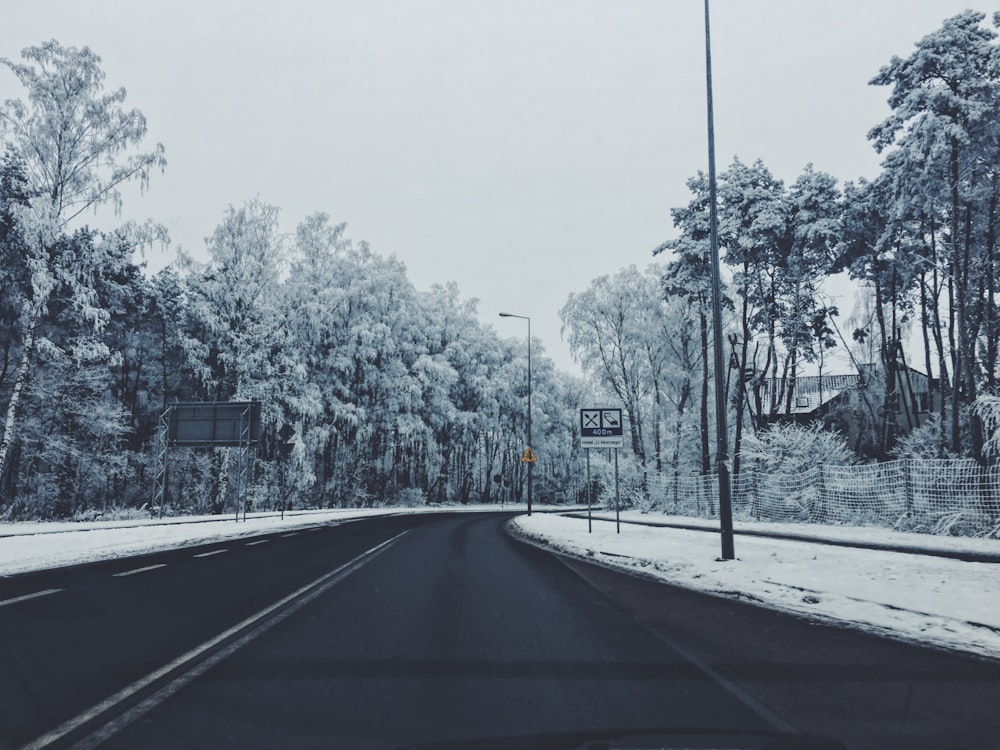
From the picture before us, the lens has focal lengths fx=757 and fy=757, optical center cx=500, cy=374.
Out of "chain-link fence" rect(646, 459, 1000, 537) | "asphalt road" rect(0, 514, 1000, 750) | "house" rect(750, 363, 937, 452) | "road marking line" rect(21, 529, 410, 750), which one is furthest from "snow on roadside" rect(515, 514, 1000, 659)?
"house" rect(750, 363, 937, 452)

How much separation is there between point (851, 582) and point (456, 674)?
664 centimetres

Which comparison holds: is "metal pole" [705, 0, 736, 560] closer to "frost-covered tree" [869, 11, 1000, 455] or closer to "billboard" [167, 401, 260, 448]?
"frost-covered tree" [869, 11, 1000, 455]

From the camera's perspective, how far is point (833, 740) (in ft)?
12.3

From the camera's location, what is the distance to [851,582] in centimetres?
977

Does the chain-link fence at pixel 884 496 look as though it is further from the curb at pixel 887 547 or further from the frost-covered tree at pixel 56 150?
→ the frost-covered tree at pixel 56 150

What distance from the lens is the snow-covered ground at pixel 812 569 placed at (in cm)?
748

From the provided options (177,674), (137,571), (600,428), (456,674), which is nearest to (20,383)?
(137,571)

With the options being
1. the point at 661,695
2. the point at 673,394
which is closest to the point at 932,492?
the point at 661,695

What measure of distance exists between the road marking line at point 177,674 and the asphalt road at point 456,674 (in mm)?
23

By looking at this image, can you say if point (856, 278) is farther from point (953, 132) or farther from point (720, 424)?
point (720, 424)

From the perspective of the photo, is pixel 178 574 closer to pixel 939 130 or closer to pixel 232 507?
pixel 939 130

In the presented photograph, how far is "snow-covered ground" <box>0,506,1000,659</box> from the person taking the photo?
7480 mm

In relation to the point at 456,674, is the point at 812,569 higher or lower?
lower

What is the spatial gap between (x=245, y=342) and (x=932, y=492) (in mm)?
32924
